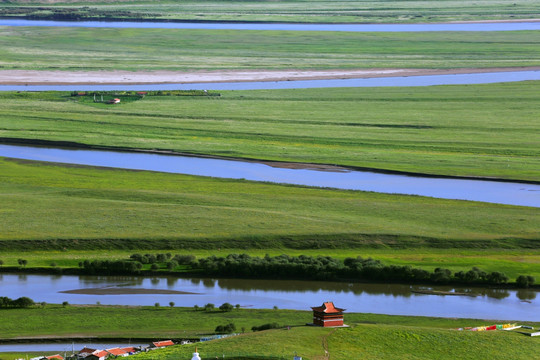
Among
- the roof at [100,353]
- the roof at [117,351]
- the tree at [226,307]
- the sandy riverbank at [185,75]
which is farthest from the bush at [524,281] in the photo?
the sandy riverbank at [185,75]

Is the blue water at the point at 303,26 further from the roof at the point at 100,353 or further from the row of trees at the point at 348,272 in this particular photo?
the roof at the point at 100,353

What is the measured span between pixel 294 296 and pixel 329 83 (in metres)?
77.9

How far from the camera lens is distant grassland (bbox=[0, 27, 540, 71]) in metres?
137

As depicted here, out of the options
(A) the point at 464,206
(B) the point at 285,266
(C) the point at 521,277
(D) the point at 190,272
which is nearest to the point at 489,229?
(A) the point at 464,206

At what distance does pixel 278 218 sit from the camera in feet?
200

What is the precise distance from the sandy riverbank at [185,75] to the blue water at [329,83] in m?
1.28

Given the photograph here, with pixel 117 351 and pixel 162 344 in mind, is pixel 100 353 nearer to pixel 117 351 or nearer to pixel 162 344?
pixel 117 351

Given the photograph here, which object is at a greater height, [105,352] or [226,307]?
[226,307]

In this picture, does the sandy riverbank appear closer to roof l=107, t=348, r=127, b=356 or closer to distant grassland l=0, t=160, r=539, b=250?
distant grassland l=0, t=160, r=539, b=250

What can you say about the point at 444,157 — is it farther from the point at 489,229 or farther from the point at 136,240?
the point at 136,240

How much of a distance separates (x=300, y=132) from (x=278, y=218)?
31.1m

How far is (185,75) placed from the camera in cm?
12781

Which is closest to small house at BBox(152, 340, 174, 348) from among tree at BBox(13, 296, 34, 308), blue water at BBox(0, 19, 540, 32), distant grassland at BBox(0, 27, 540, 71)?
tree at BBox(13, 296, 34, 308)

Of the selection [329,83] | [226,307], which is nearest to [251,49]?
[329,83]
